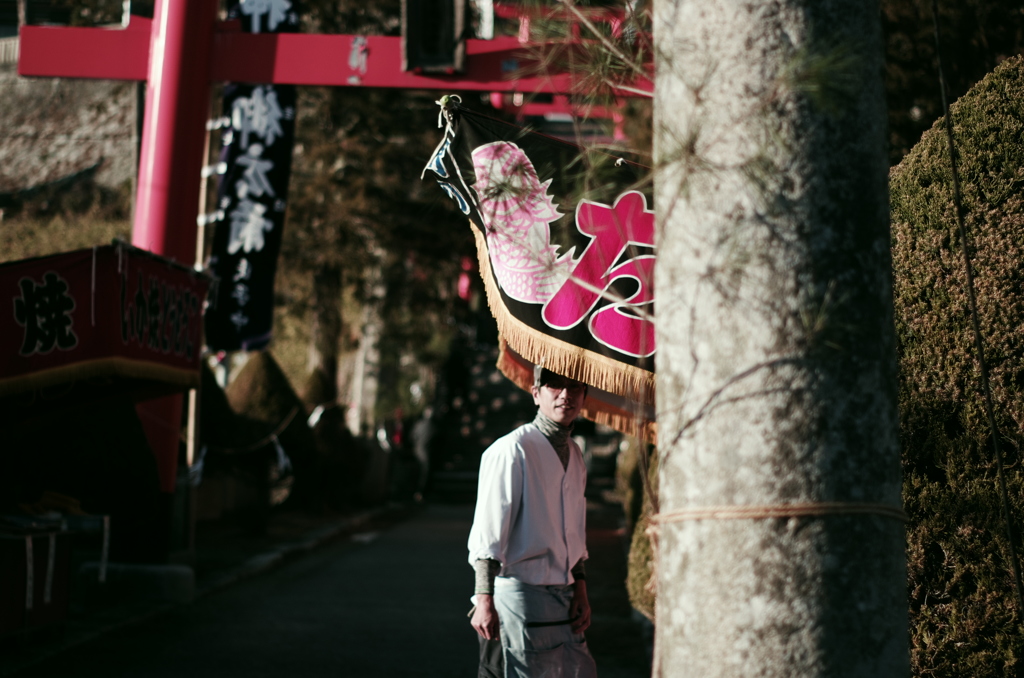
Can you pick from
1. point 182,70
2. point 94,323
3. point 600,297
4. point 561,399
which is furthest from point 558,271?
point 182,70

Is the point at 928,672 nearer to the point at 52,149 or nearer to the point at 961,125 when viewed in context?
the point at 961,125

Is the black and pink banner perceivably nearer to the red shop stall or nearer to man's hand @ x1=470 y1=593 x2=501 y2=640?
man's hand @ x1=470 y1=593 x2=501 y2=640

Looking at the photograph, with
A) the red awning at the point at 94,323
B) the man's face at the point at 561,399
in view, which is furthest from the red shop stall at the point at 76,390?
the man's face at the point at 561,399

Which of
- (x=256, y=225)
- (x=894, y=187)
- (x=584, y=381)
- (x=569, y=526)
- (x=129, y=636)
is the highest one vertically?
(x=256, y=225)

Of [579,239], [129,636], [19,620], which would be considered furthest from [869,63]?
[129,636]

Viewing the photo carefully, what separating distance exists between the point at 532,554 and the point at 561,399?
0.64 m

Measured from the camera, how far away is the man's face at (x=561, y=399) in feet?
14.4

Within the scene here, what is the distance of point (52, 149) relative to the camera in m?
45.5

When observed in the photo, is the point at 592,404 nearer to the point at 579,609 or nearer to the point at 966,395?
the point at 579,609

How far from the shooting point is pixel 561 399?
14.4 ft

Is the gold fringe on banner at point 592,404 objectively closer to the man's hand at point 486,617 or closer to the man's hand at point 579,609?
the man's hand at point 579,609

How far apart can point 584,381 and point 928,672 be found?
174 centimetres

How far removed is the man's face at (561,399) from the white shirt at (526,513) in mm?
110

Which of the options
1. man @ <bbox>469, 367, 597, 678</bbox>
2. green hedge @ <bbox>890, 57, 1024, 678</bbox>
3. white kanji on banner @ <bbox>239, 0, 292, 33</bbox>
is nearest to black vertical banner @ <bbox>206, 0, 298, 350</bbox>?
white kanji on banner @ <bbox>239, 0, 292, 33</bbox>
